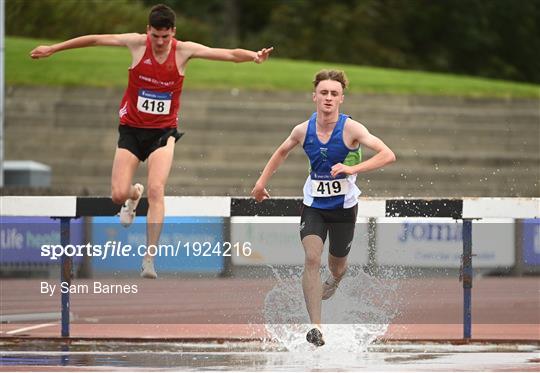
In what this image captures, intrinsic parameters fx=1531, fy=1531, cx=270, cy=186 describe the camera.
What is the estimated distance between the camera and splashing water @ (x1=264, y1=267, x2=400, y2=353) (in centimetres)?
1197

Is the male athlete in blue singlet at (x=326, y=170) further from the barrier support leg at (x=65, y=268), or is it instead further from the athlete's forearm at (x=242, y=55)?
the barrier support leg at (x=65, y=268)

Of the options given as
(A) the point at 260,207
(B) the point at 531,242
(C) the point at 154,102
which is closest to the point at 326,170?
(A) the point at 260,207

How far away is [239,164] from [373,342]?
49.6ft

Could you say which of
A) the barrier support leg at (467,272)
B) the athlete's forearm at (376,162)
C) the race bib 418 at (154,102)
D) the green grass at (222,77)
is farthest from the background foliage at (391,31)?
the athlete's forearm at (376,162)

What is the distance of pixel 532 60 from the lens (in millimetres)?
52469

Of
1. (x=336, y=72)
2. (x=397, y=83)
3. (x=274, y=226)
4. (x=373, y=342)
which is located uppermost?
(x=397, y=83)

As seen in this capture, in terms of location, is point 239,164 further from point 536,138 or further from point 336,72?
point 336,72

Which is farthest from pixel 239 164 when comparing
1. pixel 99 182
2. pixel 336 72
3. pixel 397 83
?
pixel 336 72

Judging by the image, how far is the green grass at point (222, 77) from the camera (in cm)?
2955

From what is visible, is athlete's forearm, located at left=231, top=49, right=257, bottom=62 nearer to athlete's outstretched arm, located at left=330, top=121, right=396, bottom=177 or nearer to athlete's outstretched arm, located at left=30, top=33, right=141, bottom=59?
athlete's outstretched arm, located at left=30, top=33, right=141, bottom=59

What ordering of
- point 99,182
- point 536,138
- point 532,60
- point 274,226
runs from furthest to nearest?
point 532,60, point 536,138, point 99,182, point 274,226

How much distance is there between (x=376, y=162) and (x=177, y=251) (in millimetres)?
1939

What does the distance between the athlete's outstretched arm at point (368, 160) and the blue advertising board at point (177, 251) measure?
1.62 meters

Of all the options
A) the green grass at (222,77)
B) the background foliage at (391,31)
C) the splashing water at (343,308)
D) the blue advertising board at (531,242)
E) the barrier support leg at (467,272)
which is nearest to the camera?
the splashing water at (343,308)
